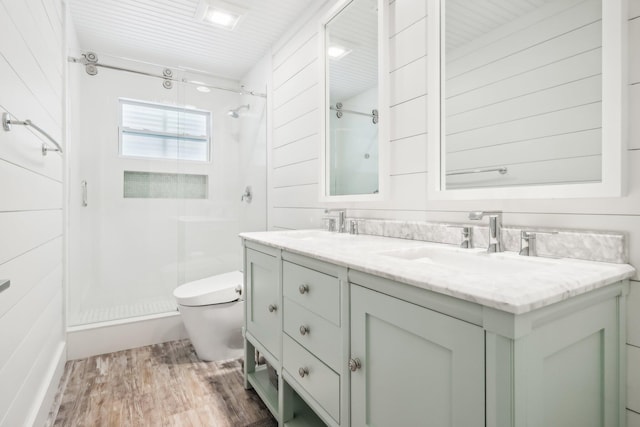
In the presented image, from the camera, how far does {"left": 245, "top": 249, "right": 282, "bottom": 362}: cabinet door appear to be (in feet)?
4.63

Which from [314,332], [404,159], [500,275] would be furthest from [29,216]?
[500,275]

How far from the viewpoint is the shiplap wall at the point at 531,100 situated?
94cm

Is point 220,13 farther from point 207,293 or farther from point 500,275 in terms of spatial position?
point 500,275

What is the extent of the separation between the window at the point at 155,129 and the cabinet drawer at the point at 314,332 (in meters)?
1.92

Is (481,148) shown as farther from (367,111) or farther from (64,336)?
(64,336)

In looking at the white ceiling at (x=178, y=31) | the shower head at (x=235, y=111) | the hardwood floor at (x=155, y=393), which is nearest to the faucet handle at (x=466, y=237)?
the hardwood floor at (x=155, y=393)

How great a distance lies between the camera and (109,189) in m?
2.63

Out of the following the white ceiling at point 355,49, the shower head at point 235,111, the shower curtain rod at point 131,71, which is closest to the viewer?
the white ceiling at point 355,49

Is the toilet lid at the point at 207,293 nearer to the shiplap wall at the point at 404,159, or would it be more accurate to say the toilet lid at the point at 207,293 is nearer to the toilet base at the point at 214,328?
the toilet base at the point at 214,328

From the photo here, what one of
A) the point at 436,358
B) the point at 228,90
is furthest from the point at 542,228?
the point at 228,90

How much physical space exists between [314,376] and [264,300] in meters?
0.49

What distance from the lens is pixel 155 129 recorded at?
2670 mm

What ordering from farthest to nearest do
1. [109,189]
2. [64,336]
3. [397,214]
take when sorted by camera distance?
[109,189]
[64,336]
[397,214]

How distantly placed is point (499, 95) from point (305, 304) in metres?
1.01
